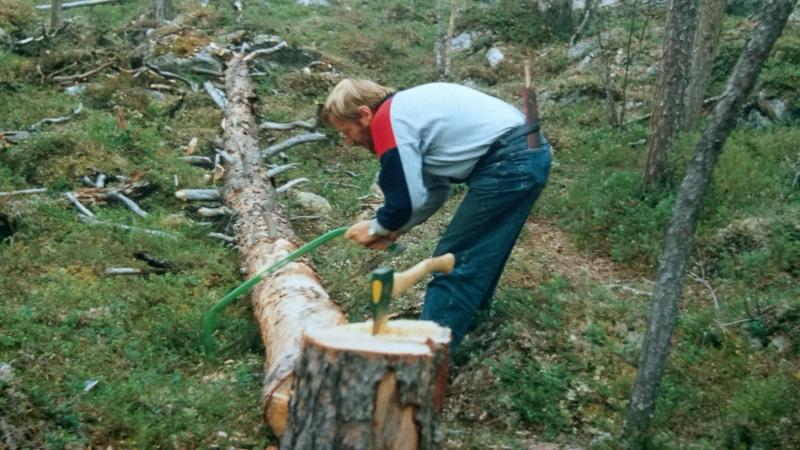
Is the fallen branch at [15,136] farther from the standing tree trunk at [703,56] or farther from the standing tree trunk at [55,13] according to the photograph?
the standing tree trunk at [703,56]

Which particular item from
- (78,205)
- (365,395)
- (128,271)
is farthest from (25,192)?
(365,395)

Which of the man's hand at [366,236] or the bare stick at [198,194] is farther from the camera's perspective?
the bare stick at [198,194]

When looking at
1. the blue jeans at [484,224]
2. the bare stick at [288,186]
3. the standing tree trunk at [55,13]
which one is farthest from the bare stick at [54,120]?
the blue jeans at [484,224]

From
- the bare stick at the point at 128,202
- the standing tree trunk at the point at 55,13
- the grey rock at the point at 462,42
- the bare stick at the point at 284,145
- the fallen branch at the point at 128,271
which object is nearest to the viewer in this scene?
the fallen branch at the point at 128,271

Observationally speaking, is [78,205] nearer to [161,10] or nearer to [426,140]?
[426,140]

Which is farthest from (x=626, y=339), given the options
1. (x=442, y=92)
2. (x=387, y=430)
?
(x=387, y=430)

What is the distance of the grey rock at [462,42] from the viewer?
1798 cm

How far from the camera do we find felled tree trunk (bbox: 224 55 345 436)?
446 centimetres

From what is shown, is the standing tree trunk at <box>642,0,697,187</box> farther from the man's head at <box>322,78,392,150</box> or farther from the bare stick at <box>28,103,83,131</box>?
the bare stick at <box>28,103,83,131</box>

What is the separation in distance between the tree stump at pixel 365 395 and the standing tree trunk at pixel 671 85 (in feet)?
19.8

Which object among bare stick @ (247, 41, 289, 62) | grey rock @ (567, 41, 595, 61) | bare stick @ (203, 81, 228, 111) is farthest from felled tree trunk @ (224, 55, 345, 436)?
grey rock @ (567, 41, 595, 61)

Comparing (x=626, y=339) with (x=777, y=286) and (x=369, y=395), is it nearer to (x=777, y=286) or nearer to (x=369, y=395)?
(x=777, y=286)

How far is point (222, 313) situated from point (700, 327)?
142 inches

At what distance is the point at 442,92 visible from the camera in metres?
4.61
